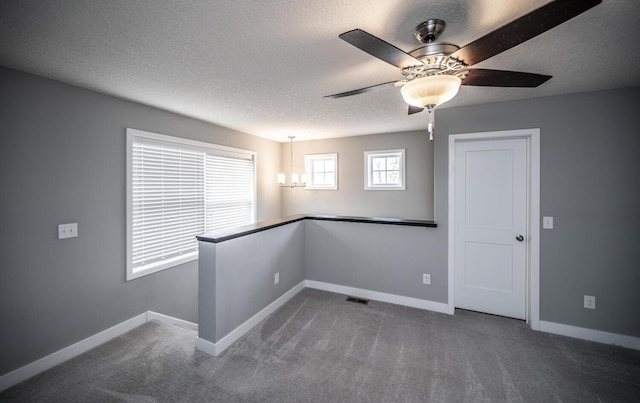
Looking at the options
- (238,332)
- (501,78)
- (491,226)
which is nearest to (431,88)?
(501,78)

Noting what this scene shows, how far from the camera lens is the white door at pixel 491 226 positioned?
9.29ft

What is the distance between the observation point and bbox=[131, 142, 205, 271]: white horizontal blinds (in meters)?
2.87

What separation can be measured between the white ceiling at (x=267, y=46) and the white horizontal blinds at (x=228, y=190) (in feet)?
4.17

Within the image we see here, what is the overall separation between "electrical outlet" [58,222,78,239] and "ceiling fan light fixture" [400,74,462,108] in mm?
2964

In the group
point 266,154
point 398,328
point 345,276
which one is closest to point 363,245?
point 345,276

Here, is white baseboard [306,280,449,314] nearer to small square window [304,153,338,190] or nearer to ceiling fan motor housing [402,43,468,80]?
small square window [304,153,338,190]

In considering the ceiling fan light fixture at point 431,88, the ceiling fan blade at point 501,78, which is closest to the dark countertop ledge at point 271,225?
the ceiling fan blade at point 501,78

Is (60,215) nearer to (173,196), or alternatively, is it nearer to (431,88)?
(173,196)

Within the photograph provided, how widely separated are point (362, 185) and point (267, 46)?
3.37 m

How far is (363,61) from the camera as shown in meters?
1.85

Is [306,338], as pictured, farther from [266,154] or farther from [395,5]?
[266,154]

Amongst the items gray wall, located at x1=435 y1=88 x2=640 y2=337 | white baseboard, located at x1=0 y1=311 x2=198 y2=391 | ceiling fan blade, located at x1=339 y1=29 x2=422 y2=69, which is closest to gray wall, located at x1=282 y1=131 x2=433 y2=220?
gray wall, located at x1=435 y1=88 x2=640 y2=337

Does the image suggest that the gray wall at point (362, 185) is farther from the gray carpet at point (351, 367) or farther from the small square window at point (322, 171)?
the gray carpet at point (351, 367)

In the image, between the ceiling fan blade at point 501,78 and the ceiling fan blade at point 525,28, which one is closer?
the ceiling fan blade at point 525,28
